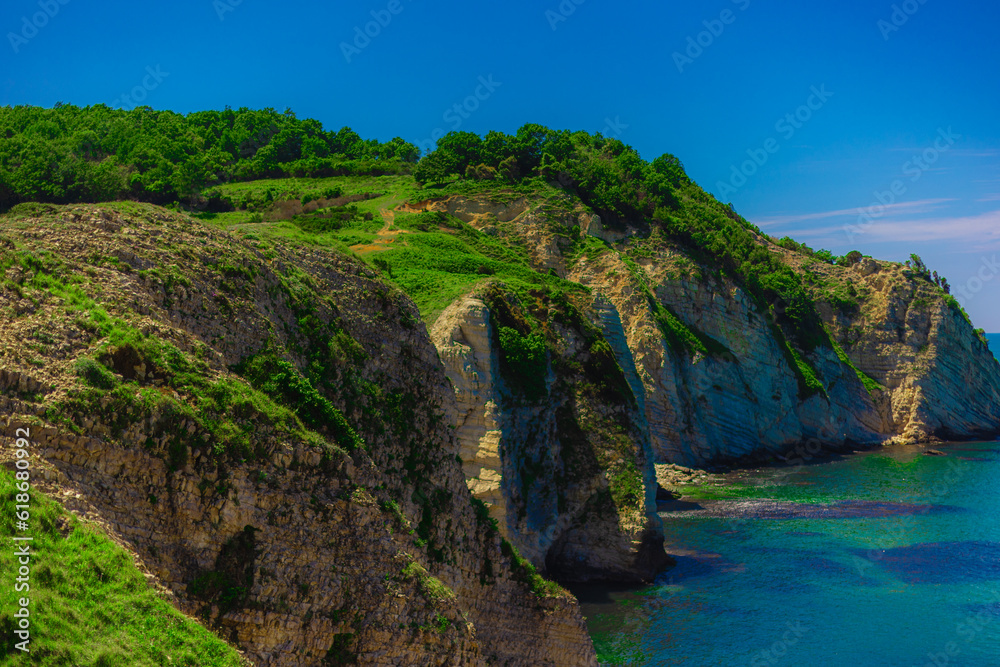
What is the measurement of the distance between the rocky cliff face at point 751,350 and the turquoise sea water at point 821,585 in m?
10.5

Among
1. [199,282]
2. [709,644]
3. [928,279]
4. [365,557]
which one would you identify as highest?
[928,279]

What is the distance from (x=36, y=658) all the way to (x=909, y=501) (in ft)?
205

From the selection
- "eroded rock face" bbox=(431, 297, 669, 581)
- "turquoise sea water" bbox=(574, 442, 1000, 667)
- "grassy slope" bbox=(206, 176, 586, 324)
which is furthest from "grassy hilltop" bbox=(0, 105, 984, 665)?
"turquoise sea water" bbox=(574, 442, 1000, 667)

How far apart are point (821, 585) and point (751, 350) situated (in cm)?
4044

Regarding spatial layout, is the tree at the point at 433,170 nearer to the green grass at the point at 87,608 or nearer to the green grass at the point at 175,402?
the green grass at the point at 175,402

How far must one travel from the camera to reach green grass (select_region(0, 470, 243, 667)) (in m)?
10.5

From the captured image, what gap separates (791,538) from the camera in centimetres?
4988

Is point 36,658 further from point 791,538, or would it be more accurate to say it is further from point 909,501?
point 909,501

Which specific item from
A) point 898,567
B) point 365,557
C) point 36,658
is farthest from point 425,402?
point 898,567

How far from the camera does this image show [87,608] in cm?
1138

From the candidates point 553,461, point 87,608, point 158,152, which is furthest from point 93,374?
point 158,152

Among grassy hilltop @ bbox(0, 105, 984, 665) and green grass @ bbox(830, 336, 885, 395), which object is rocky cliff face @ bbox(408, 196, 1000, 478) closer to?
green grass @ bbox(830, 336, 885, 395)

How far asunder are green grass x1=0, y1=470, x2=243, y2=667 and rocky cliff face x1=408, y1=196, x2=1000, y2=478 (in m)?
39.7

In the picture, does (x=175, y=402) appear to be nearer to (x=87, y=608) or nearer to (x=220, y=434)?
(x=220, y=434)
